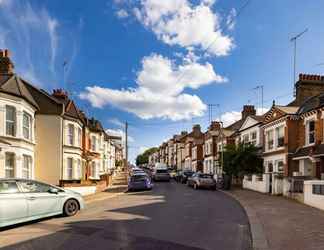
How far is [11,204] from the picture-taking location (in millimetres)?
10867

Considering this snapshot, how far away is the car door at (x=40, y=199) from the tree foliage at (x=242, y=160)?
62.4 feet

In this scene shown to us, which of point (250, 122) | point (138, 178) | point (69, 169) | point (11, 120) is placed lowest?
point (138, 178)

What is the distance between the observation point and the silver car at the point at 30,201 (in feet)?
35.3

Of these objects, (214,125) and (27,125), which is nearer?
(27,125)

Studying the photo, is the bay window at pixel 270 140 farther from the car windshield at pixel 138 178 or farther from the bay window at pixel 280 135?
the car windshield at pixel 138 178

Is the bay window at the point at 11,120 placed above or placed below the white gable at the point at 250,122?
below

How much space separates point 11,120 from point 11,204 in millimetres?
10464

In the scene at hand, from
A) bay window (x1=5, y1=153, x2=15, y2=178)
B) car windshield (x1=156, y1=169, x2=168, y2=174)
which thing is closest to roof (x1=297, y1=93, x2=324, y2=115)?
bay window (x1=5, y1=153, x2=15, y2=178)

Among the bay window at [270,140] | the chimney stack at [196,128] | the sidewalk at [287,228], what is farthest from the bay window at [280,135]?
the chimney stack at [196,128]

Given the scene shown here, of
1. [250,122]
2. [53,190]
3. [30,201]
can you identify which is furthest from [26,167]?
[250,122]

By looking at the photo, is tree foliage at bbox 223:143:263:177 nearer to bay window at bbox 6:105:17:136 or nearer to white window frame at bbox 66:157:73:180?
white window frame at bbox 66:157:73:180

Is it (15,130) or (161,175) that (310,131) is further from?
(161,175)

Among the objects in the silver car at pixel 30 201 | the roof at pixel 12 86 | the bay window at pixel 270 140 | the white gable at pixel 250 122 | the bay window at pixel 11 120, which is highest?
the roof at pixel 12 86

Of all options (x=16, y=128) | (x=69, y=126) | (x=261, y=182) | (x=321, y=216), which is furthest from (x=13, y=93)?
(x=261, y=182)
